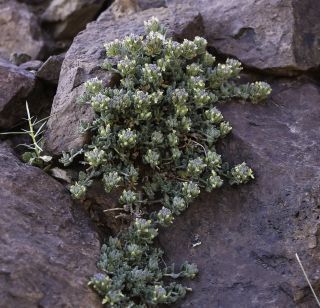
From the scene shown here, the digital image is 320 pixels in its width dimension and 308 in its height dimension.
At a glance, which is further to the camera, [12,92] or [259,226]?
[12,92]

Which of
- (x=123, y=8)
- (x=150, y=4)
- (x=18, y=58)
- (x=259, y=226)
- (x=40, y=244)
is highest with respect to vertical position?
(x=123, y=8)

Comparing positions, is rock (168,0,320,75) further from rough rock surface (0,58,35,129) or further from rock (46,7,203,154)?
rough rock surface (0,58,35,129)

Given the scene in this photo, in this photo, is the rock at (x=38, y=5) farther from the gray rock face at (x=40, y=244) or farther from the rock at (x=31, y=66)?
the gray rock face at (x=40, y=244)

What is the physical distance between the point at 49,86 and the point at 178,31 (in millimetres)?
1316

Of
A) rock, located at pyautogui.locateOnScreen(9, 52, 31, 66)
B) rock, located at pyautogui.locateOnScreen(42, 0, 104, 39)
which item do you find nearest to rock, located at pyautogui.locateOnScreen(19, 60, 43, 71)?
rock, located at pyautogui.locateOnScreen(9, 52, 31, 66)

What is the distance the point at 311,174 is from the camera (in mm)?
4164

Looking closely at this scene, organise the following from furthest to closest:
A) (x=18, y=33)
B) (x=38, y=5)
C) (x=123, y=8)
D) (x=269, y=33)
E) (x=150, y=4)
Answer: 1. (x=38, y=5)
2. (x=18, y=33)
3. (x=150, y=4)
4. (x=123, y=8)
5. (x=269, y=33)

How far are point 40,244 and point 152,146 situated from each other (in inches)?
45.5

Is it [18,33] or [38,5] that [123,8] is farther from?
[38,5]

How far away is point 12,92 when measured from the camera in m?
4.58

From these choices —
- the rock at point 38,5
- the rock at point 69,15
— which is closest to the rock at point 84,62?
the rock at point 69,15

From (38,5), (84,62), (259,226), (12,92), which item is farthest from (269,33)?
(38,5)

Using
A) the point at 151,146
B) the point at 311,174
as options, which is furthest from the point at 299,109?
the point at 151,146

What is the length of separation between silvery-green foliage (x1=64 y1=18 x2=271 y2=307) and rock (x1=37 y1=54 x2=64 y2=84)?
2.10 feet
